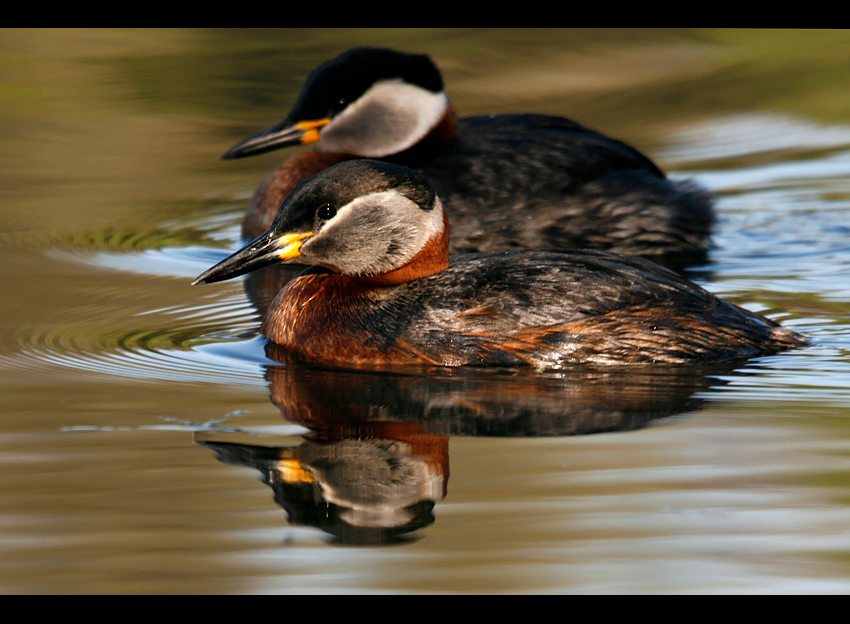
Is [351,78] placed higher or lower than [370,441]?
higher

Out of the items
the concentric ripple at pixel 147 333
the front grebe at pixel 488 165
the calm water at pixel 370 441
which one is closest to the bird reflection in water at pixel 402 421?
the calm water at pixel 370 441

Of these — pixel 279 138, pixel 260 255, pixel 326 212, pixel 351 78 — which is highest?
pixel 351 78

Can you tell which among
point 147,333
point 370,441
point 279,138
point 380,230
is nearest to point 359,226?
point 380,230

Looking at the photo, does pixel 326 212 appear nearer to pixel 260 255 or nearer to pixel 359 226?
pixel 359 226

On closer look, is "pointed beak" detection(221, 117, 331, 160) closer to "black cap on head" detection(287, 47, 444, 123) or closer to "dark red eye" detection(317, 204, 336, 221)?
"black cap on head" detection(287, 47, 444, 123)

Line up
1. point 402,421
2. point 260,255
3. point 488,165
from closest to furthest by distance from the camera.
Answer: point 402,421, point 260,255, point 488,165

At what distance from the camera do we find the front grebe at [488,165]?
10320 mm

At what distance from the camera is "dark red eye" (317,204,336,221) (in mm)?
7641

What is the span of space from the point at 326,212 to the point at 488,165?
310 centimetres

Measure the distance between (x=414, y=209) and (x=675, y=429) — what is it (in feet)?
7.28

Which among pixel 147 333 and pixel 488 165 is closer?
pixel 147 333

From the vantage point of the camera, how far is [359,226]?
761 cm

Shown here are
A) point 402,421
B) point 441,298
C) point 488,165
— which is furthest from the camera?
point 488,165

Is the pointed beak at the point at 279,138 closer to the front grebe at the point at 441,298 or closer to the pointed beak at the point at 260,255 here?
the front grebe at the point at 441,298
